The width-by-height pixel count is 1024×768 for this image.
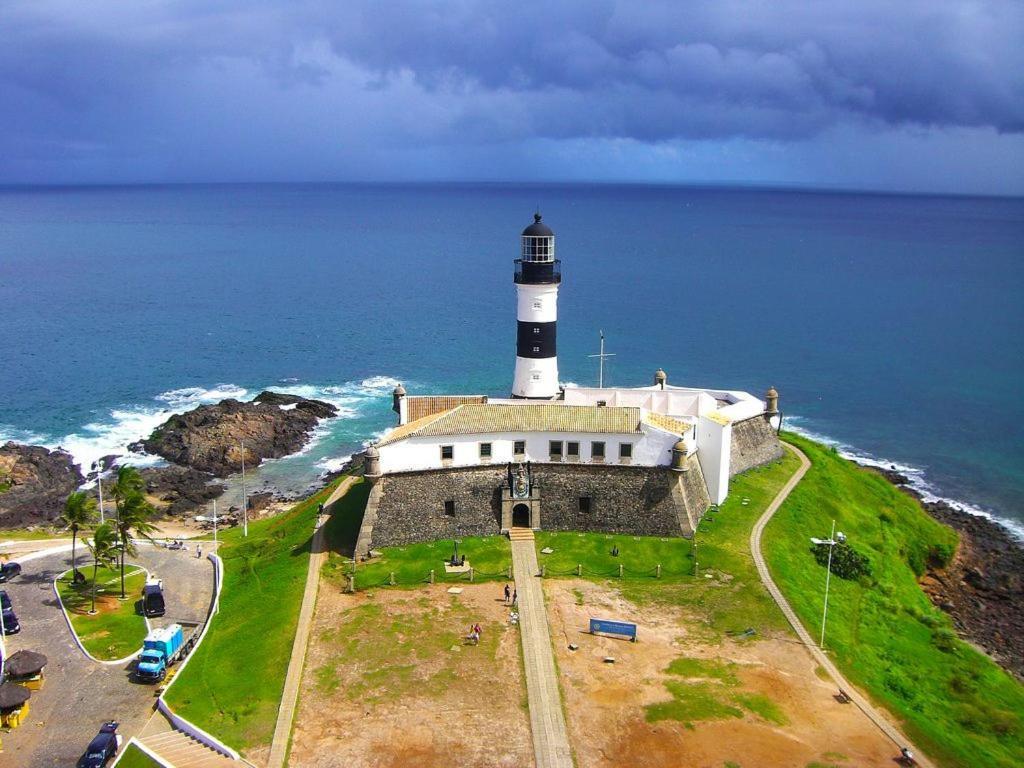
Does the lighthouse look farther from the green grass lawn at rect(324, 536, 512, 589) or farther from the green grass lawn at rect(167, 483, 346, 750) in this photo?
the green grass lawn at rect(167, 483, 346, 750)

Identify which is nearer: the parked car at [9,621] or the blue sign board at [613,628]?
the blue sign board at [613,628]

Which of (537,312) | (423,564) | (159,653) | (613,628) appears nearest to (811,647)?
(613,628)

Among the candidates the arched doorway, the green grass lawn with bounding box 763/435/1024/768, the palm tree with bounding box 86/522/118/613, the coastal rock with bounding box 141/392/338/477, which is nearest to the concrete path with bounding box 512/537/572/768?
the arched doorway

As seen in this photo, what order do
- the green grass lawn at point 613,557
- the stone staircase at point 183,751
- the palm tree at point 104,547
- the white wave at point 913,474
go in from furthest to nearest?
1. the white wave at point 913,474
2. the palm tree at point 104,547
3. the green grass lawn at point 613,557
4. the stone staircase at point 183,751

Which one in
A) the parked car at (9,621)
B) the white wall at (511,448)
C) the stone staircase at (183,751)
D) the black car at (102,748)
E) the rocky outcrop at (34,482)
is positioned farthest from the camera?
the rocky outcrop at (34,482)

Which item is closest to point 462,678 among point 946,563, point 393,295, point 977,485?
point 946,563

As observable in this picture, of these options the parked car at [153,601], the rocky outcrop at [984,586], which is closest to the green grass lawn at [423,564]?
the parked car at [153,601]

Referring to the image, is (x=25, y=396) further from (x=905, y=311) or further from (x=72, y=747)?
(x=905, y=311)

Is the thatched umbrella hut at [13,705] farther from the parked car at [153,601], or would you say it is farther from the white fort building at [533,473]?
the white fort building at [533,473]
